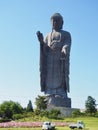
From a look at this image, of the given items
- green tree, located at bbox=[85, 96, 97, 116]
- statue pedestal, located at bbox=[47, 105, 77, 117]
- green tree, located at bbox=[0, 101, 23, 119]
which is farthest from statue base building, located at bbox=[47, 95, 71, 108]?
green tree, located at bbox=[85, 96, 97, 116]

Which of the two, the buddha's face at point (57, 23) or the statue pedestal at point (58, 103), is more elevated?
the buddha's face at point (57, 23)

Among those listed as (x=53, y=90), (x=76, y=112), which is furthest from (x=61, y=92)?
(x=76, y=112)

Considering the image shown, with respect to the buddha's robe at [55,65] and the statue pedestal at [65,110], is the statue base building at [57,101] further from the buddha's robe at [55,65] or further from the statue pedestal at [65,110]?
the buddha's robe at [55,65]

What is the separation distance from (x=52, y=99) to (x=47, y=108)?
1411mm

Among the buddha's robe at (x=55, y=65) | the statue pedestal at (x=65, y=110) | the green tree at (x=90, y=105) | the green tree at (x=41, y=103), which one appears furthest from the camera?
the green tree at (x=90, y=105)

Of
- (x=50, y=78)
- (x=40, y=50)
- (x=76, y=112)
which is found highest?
(x=40, y=50)

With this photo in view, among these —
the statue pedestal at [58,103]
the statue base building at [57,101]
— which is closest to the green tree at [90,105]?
the statue pedestal at [58,103]

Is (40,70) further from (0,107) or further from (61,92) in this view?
(0,107)

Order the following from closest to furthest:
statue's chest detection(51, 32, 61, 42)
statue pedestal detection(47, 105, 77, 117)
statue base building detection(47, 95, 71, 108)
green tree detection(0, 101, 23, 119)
Answer: statue pedestal detection(47, 105, 77, 117) < statue base building detection(47, 95, 71, 108) < green tree detection(0, 101, 23, 119) < statue's chest detection(51, 32, 61, 42)

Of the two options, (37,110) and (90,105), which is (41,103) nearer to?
(37,110)

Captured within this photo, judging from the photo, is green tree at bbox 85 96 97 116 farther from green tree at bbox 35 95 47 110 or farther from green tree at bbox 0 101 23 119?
green tree at bbox 0 101 23 119

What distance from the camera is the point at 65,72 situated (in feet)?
179

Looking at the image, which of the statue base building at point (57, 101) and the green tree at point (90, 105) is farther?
the green tree at point (90, 105)

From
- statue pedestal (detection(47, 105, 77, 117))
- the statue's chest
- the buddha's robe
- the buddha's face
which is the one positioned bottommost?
statue pedestal (detection(47, 105, 77, 117))
